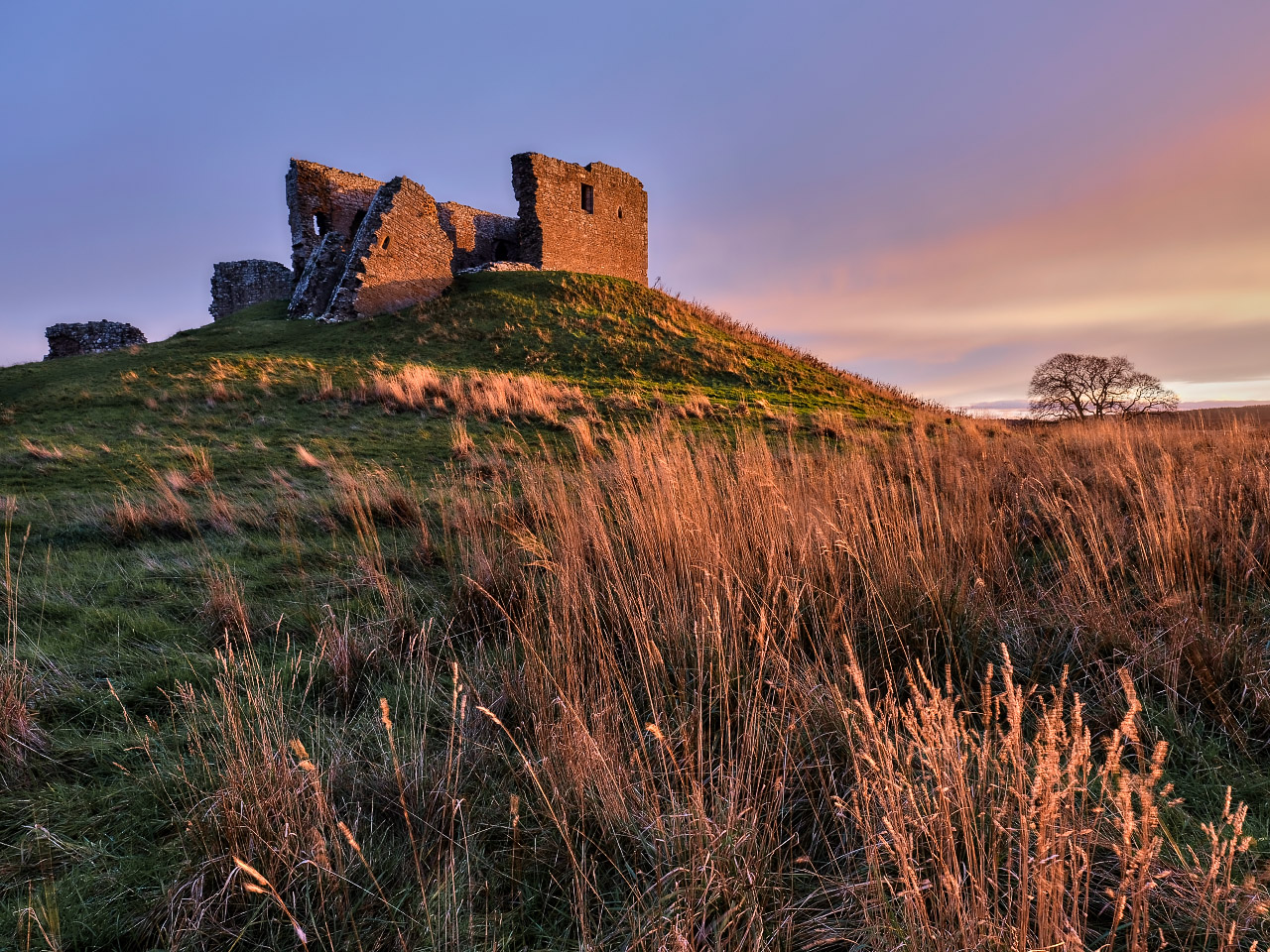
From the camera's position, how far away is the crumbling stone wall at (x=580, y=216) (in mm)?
25250

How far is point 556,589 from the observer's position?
2994 mm

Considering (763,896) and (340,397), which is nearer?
(763,896)

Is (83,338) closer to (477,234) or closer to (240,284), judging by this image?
(240,284)

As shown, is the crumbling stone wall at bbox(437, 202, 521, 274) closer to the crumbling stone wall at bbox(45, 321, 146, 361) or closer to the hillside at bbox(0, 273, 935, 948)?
the hillside at bbox(0, 273, 935, 948)

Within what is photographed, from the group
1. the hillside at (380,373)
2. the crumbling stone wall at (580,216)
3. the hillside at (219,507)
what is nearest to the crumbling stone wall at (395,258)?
the hillside at (380,373)

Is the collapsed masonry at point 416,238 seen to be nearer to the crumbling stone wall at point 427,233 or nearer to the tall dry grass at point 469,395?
the crumbling stone wall at point 427,233

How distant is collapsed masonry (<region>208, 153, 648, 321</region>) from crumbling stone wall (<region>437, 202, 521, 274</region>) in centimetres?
4

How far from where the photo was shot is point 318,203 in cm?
2173

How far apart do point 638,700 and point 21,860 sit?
6.24 ft

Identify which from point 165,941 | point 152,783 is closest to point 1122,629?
point 165,941

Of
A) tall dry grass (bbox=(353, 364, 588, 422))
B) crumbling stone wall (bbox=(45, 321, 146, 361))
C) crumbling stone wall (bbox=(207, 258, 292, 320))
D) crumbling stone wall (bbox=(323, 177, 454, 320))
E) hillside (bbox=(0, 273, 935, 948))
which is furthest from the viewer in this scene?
crumbling stone wall (bbox=(207, 258, 292, 320))

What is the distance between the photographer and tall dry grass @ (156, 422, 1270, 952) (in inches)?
53.6

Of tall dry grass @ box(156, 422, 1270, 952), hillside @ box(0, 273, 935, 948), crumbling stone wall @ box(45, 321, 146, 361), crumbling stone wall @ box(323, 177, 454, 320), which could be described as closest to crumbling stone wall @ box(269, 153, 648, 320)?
crumbling stone wall @ box(323, 177, 454, 320)

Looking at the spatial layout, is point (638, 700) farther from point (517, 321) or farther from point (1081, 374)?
point (1081, 374)
